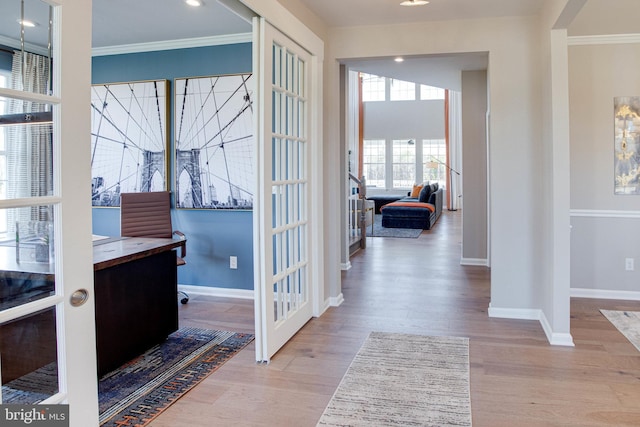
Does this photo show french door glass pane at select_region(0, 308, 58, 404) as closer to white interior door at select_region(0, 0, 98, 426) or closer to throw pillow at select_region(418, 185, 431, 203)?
white interior door at select_region(0, 0, 98, 426)

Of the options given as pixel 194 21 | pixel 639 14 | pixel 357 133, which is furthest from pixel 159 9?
pixel 357 133

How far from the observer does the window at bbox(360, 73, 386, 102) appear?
49.1ft

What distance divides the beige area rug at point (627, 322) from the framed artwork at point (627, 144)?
1.18 m

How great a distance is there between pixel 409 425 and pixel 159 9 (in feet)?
11.4

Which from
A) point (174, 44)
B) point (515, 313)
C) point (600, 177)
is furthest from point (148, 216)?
point (600, 177)

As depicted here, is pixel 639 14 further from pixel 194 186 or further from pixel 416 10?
pixel 194 186

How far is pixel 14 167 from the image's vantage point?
133cm

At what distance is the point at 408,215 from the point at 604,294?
5739mm

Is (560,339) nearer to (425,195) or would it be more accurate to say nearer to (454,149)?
(425,195)

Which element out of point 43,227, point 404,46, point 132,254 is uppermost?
point 404,46

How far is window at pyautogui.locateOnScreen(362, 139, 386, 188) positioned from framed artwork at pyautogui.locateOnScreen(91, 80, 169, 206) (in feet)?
35.0

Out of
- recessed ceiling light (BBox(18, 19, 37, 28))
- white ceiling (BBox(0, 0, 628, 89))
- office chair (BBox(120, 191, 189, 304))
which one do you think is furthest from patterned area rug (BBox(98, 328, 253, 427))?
white ceiling (BBox(0, 0, 628, 89))

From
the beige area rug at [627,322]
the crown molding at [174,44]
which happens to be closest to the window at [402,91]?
the crown molding at [174,44]

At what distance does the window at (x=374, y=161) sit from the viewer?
591 inches
